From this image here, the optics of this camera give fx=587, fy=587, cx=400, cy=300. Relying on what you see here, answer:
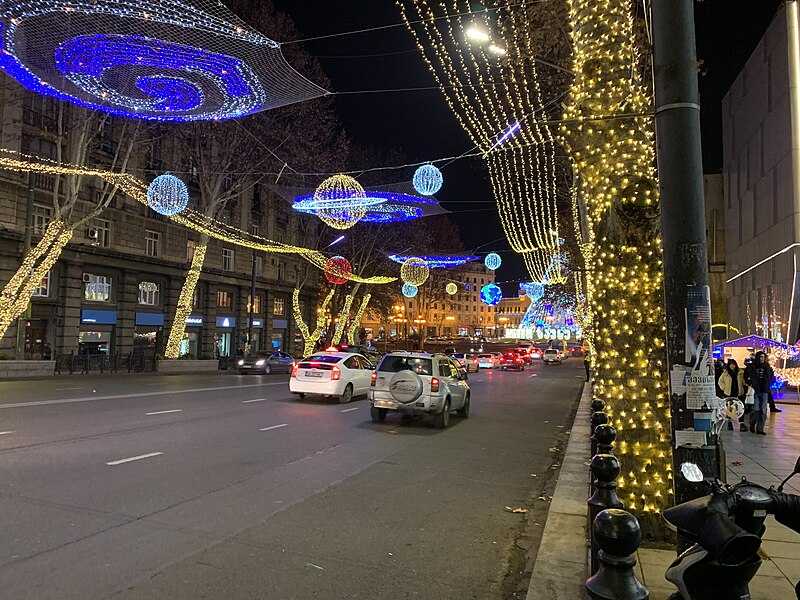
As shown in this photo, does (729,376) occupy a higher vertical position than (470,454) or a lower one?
higher

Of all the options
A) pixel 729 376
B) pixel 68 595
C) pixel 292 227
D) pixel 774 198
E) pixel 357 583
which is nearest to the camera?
pixel 68 595

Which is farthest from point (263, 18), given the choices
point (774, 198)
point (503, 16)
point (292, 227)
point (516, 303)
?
point (516, 303)

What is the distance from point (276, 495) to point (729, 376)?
460 inches

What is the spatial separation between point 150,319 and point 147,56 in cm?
2774

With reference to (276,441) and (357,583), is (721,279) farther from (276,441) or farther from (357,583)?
(357,583)

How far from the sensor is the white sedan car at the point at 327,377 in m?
17.7

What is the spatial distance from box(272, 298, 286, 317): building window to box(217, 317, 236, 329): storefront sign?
18.3 ft

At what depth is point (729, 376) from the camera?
14031 mm

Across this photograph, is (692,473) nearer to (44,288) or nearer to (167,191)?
(167,191)

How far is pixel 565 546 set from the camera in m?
5.20

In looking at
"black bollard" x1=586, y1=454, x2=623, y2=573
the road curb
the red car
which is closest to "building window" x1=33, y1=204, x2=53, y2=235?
the road curb

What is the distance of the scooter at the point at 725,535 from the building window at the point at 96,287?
35111mm

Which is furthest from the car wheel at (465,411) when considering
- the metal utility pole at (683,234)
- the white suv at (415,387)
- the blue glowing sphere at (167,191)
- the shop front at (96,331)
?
the shop front at (96,331)

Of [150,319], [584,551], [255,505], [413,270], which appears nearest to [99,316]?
[150,319]
